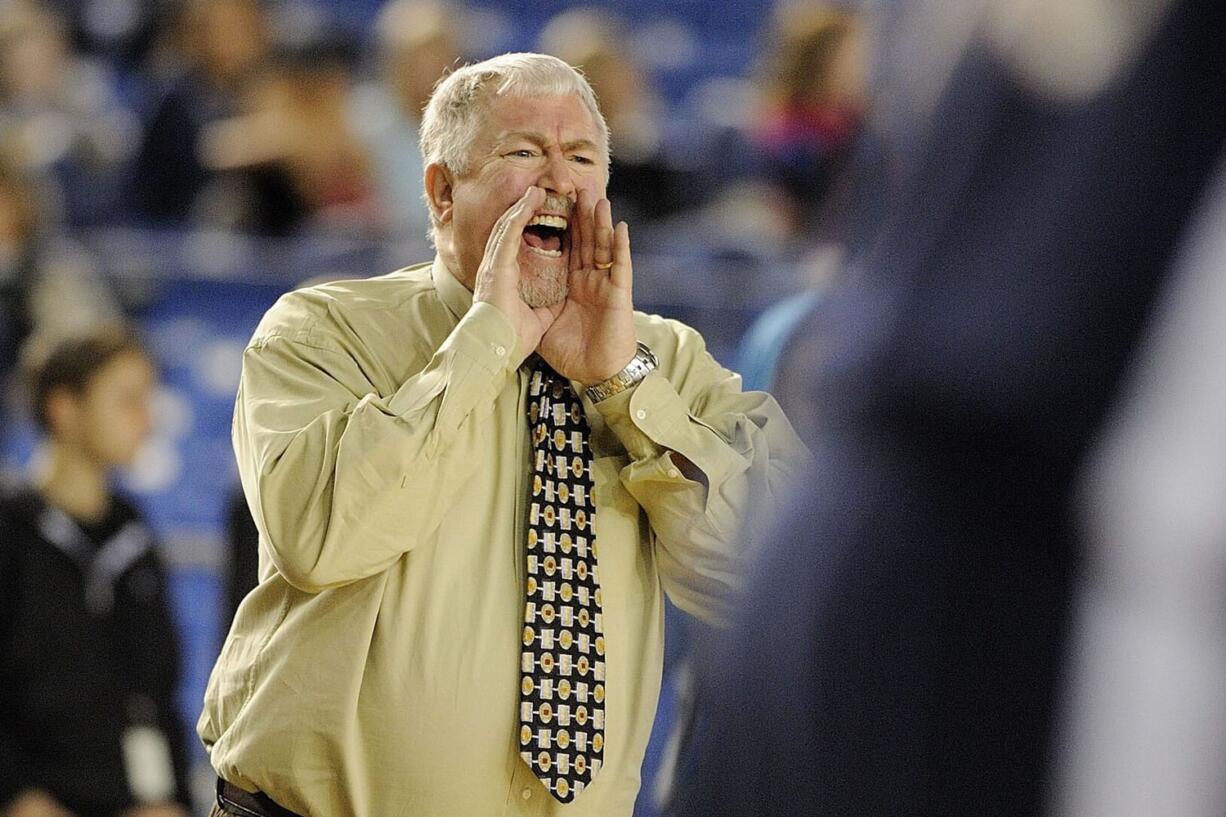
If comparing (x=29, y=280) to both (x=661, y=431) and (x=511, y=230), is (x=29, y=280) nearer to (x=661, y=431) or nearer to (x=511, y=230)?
(x=511, y=230)

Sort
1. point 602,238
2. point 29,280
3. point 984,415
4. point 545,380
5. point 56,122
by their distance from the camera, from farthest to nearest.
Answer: point 56,122, point 29,280, point 545,380, point 602,238, point 984,415

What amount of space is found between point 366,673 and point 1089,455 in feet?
6.55

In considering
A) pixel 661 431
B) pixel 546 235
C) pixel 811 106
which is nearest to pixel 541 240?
pixel 546 235

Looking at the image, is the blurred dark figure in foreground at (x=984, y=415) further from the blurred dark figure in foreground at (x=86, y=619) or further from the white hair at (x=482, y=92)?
the blurred dark figure in foreground at (x=86, y=619)

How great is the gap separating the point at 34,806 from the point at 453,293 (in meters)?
2.22

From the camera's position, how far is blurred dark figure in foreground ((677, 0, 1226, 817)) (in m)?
0.67

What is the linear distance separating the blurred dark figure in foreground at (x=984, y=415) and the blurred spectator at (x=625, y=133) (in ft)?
17.8

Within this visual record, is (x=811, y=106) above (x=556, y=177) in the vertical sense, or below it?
below

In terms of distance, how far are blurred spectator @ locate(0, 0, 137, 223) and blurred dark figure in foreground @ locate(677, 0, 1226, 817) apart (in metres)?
6.55

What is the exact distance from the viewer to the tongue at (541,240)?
9.05 feet

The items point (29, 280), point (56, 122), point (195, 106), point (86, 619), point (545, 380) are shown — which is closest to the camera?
point (545, 380)

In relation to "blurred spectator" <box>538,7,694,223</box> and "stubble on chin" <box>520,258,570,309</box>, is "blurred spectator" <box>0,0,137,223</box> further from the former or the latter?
"stubble on chin" <box>520,258,570,309</box>

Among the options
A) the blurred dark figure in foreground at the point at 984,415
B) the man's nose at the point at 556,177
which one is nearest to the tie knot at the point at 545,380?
the man's nose at the point at 556,177

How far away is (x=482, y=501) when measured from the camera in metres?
2.69
